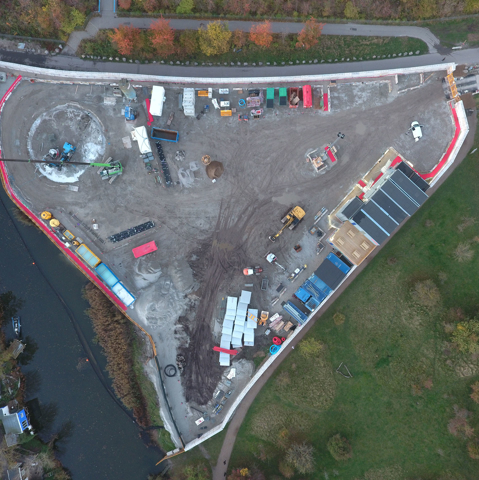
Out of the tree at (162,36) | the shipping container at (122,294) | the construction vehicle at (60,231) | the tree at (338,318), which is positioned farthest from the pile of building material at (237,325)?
the tree at (162,36)

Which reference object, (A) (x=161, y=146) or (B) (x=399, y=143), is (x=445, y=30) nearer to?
(B) (x=399, y=143)

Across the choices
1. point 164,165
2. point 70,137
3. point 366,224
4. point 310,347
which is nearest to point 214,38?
point 164,165

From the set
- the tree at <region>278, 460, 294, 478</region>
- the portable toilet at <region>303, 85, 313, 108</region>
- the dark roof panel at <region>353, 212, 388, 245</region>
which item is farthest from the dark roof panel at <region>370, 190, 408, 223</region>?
the tree at <region>278, 460, 294, 478</region>

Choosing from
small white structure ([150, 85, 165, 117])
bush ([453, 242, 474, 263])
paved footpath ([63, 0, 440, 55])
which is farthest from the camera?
paved footpath ([63, 0, 440, 55])

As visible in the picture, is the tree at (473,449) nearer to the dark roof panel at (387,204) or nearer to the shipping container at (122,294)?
the dark roof panel at (387,204)

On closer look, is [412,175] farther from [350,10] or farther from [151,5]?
[151,5]

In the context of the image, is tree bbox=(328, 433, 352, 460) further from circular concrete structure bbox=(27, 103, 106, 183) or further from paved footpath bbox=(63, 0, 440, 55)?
paved footpath bbox=(63, 0, 440, 55)
